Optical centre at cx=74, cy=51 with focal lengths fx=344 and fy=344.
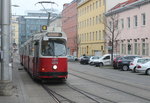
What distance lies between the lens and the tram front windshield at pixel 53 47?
18.5 metres

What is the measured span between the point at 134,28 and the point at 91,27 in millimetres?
26901

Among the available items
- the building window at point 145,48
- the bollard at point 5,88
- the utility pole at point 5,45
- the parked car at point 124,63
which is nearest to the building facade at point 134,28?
the building window at point 145,48

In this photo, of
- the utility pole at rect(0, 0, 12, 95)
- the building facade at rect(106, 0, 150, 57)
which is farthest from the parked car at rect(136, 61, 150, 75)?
the utility pole at rect(0, 0, 12, 95)

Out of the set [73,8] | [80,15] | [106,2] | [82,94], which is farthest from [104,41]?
[82,94]

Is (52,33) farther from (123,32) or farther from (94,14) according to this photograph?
(94,14)

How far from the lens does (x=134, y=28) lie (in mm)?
50719

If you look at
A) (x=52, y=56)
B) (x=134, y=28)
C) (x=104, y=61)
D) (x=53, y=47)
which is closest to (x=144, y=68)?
(x=53, y=47)

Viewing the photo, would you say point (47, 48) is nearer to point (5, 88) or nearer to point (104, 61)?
point (5, 88)

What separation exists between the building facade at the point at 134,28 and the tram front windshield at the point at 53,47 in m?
28.5

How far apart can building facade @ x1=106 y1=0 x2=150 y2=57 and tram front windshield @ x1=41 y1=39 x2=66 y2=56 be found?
93.3ft

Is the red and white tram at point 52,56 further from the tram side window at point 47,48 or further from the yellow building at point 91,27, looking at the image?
the yellow building at point 91,27

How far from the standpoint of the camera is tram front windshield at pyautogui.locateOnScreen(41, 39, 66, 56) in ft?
60.7

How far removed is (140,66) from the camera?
1173 inches

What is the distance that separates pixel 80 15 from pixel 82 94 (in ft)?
248
